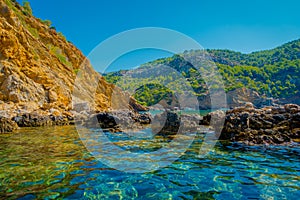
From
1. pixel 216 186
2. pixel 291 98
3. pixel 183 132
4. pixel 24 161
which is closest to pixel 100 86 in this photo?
pixel 183 132

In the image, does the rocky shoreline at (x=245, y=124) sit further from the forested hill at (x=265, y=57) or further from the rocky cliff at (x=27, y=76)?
the forested hill at (x=265, y=57)

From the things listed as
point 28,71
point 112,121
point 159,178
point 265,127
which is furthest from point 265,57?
point 159,178

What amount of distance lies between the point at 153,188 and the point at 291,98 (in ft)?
472

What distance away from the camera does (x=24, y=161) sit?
7910 millimetres

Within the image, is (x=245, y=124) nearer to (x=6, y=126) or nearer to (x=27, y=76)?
(x=6, y=126)

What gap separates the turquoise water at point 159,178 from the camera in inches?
203

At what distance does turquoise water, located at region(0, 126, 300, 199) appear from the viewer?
5.15 m

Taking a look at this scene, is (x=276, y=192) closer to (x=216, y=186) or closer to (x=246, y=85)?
(x=216, y=186)

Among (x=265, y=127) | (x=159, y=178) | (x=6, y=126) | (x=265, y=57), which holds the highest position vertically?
(x=265, y=57)

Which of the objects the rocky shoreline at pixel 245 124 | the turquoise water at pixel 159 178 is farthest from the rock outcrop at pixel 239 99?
the turquoise water at pixel 159 178

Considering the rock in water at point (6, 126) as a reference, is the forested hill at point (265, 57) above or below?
above

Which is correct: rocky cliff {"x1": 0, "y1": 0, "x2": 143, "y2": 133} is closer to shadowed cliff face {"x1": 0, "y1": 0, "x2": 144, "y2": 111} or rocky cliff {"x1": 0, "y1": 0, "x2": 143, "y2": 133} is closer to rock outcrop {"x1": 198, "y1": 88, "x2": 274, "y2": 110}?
shadowed cliff face {"x1": 0, "y1": 0, "x2": 144, "y2": 111}

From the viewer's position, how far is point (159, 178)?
250 inches

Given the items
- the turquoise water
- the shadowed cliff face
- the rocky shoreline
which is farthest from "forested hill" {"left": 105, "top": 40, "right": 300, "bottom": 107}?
the turquoise water
